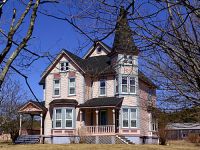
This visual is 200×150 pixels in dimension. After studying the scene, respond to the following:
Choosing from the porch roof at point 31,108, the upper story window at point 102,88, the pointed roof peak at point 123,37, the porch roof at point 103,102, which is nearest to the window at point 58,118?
the porch roof at point 31,108

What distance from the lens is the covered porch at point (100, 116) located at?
36.2m

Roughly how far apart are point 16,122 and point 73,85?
10.4 meters

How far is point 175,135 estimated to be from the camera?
62938 mm

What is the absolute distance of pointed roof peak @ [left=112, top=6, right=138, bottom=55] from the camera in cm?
621

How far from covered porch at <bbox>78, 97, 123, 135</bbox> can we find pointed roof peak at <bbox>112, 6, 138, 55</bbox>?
2855cm

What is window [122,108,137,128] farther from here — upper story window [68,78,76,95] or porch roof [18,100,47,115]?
porch roof [18,100,47,115]

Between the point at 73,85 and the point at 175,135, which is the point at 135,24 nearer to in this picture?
the point at 73,85

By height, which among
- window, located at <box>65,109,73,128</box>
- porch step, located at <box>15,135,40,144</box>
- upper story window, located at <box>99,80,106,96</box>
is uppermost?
upper story window, located at <box>99,80,106,96</box>

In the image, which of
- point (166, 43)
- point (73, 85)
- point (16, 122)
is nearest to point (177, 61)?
point (166, 43)

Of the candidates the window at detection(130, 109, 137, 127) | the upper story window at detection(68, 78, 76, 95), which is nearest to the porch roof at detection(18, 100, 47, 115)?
the upper story window at detection(68, 78, 76, 95)

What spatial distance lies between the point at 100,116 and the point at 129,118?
324cm

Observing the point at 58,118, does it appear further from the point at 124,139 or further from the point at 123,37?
the point at 123,37

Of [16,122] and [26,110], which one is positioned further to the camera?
[16,122]

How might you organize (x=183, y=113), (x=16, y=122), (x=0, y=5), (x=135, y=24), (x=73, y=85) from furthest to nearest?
(x=16, y=122)
(x=73, y=85)
(x=183, y=113)
(x=135, y=24)
(x=0, y=5)
